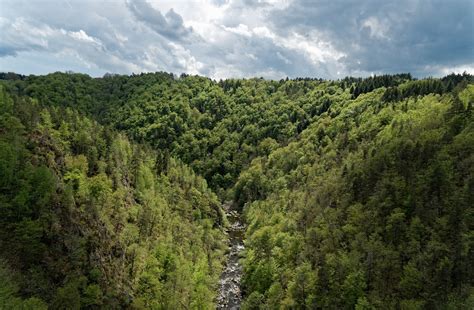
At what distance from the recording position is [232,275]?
122 meters

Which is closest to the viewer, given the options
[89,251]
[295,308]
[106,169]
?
[89,251]

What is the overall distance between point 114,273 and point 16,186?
27281 millimetres

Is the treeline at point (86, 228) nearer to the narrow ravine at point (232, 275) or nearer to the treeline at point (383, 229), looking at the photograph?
the narrow ravine at point (232, 275)

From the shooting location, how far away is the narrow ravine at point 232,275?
105m

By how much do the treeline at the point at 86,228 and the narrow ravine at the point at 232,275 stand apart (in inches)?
171

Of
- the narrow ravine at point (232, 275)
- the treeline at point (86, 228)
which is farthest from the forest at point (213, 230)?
the narrow ravine at point (232, 275)

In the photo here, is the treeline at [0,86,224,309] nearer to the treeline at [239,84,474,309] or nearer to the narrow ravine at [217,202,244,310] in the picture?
the narrow ravine at [217,202,244,310]

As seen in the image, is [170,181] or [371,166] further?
[170,181]

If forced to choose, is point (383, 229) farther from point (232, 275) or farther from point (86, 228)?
point (86, 228)

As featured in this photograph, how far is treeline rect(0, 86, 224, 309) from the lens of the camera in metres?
66.4

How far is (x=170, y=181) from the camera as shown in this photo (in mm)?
145375

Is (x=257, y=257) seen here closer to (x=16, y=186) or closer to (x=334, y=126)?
(x=16, y=186)

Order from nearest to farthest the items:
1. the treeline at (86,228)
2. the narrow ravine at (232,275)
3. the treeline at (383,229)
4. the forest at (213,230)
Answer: the treeline at (86,228), the forest at (213,230), the treeline at (383,229), the narrow ravine at (232,275)

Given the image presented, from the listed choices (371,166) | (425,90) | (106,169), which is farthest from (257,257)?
(425,90)
